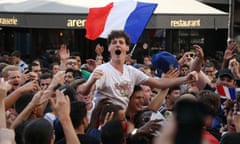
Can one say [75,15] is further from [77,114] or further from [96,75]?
[77,114]

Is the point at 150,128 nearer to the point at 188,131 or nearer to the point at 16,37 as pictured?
the point at 188,131

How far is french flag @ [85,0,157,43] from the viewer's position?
7.88 metres

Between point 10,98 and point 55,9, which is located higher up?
point 55,9

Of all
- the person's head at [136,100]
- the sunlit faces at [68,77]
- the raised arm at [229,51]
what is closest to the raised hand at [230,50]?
the raised arm at [229,51]

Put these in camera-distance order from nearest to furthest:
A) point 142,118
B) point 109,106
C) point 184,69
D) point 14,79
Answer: point 109,106, point 142,118, point 14,79, point 184,69

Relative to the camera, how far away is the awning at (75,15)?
12828 mm

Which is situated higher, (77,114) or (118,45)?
(118,45)

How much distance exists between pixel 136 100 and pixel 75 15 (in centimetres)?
809

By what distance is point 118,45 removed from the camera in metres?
4.96

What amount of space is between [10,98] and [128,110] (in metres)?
1.22

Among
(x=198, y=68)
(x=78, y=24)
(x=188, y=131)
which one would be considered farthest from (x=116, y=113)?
(x=78, y=24)

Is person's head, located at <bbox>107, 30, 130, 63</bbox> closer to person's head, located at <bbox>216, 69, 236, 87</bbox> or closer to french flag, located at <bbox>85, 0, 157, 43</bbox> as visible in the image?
person's head, located at <bbox>216, 69, 236, 87</bbox>

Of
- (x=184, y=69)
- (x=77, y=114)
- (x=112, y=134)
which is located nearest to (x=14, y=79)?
(x=77, y=114)

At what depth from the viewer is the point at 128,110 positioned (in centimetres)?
486
